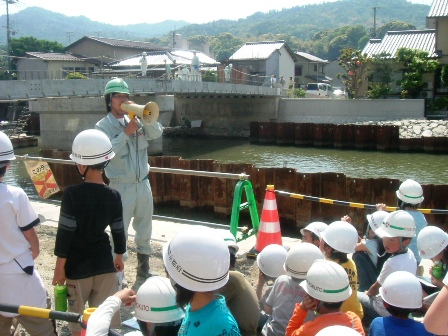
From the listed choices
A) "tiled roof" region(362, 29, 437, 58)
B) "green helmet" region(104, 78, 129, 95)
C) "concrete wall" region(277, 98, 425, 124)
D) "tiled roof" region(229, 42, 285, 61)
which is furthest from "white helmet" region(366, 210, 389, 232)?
"tiled roof" region(229, 42, 285, 61)

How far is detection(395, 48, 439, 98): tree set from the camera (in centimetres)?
3478

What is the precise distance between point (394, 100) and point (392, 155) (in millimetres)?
6748

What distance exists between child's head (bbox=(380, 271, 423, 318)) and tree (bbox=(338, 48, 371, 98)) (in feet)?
118

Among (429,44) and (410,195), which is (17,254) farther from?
(429,44)

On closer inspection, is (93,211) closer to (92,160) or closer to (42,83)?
(92,160)

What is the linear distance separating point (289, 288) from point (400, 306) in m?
0.84

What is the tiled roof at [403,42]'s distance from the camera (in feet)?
128

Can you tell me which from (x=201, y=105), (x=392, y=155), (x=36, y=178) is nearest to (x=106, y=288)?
(x=36, y=178)

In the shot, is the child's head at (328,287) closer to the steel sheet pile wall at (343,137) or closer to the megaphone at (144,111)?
the megaphone at (144,111)

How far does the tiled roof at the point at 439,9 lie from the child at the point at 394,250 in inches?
1427

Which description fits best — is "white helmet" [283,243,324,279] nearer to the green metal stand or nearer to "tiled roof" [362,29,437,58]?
the green metal stand

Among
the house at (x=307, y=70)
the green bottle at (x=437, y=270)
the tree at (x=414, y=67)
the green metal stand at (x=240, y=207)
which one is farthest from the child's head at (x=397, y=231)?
the house at (x=307, y=70)

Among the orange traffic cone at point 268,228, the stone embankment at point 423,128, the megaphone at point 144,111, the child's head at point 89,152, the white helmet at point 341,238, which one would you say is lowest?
the stone embankment at point 423,128

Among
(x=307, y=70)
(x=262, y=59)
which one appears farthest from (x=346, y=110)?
(x=307, y=70)
